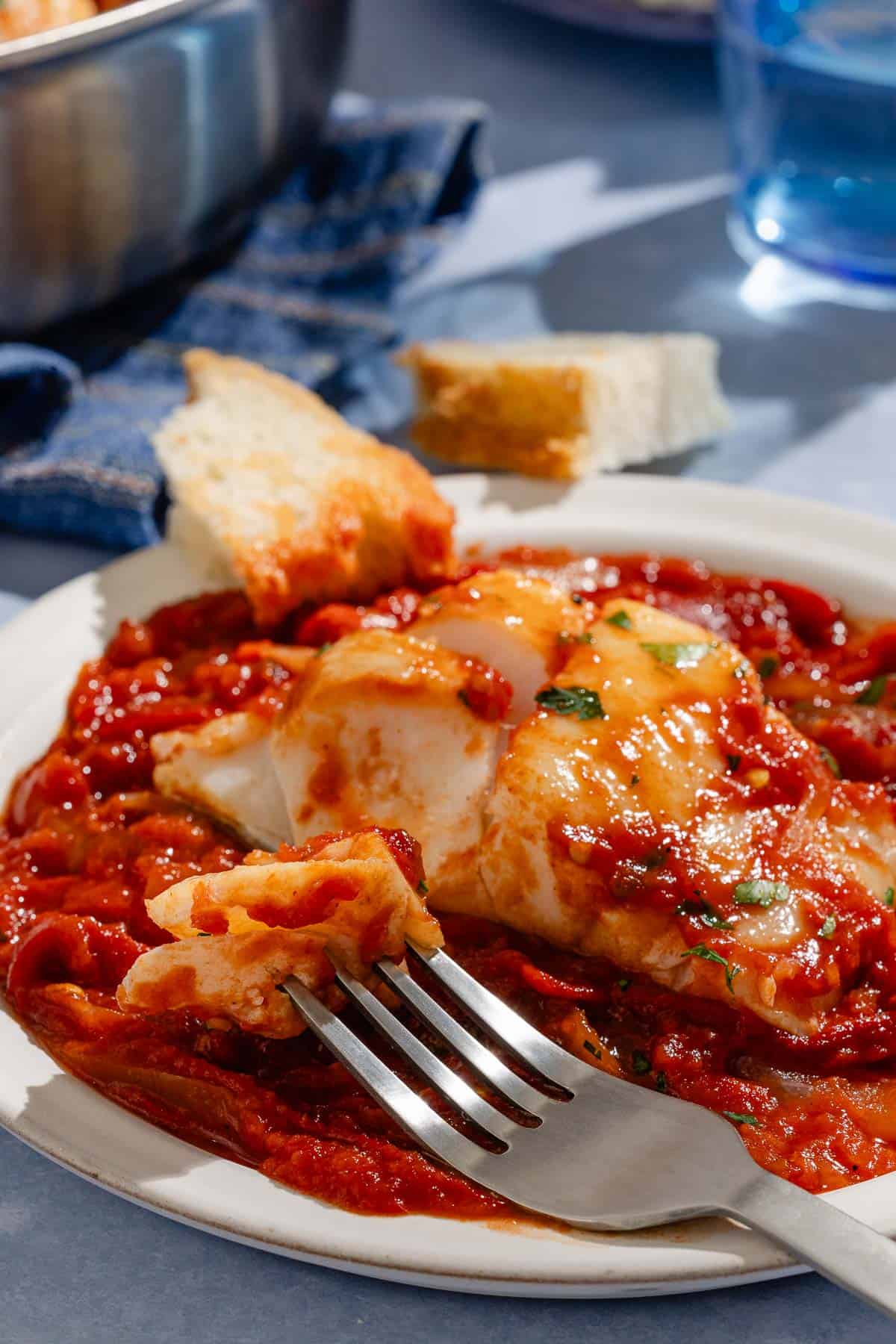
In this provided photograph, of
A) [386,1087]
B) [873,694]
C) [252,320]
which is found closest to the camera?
[386,1087]

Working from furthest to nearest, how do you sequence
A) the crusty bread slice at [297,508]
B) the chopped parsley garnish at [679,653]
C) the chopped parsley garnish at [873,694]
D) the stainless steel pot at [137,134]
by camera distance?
Answer: the stainless steel pot at [137,134] → the crusty bread slice at [297,508] → the chopped parsley garnish at [873,694] → the chopped parsley garnish at [679,653]

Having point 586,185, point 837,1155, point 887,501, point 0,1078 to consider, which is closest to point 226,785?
point 0,1078

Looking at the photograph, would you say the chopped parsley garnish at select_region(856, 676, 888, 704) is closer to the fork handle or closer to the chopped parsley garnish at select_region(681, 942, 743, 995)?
the chopped parsley garnish at select_region(681, 942, 743, 995)

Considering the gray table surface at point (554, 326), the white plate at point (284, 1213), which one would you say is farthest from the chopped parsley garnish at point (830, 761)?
the gray table surface at point (554, 326)

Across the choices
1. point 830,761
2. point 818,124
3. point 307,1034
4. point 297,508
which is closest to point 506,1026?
point 307,1034

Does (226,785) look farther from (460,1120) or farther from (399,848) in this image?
(460,1120)

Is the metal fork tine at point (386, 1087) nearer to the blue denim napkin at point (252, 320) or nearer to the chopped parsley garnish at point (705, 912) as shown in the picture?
the chopped parsley garnish at point (705, 912)

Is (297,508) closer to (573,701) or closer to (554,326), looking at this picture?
(573,701)
